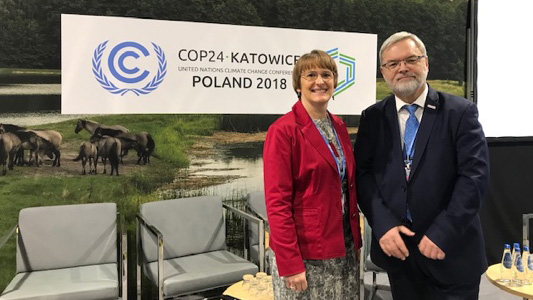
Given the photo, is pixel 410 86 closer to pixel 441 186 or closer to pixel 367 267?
pixel 441 186

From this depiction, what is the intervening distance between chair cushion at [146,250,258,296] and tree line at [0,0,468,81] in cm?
164

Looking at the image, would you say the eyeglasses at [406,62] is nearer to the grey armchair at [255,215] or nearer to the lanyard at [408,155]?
the lanyard at [408,155]

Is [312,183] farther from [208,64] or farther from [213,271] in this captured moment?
[208,64]

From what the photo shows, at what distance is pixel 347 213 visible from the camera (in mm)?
1950

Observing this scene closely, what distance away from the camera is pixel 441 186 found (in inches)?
70.2

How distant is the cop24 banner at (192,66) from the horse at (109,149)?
204 mm

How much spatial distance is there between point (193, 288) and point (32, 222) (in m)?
1.20

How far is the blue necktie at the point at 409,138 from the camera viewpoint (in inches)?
72.5

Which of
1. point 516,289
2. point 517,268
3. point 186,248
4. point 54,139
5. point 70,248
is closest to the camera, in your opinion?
point 516,289

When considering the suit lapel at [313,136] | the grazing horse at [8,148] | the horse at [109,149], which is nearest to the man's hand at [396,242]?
the suit lapel at [313,136]

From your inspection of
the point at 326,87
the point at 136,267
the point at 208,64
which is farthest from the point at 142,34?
the point at 326,87

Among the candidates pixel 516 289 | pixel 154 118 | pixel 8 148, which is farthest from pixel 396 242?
pixel 8 148

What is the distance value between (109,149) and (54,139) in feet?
1.26

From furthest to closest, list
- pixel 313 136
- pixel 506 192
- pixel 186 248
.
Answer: pixel 506 192
pixel 186 248
pixel 313 136
